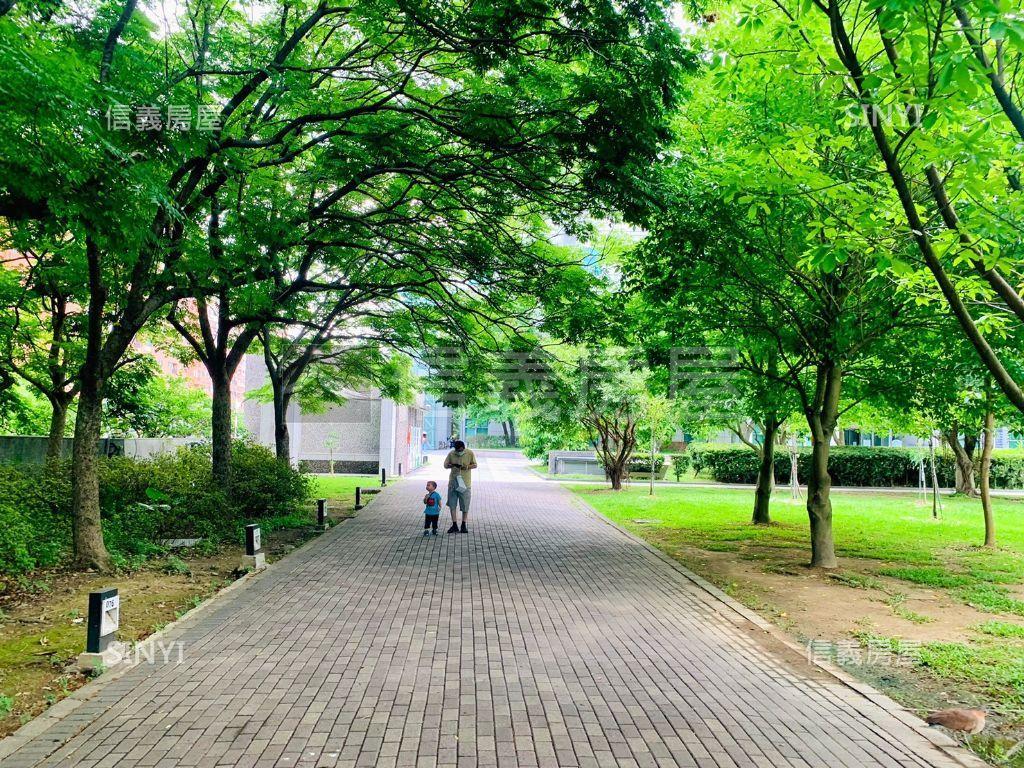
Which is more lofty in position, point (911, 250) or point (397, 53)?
point (397, 53)

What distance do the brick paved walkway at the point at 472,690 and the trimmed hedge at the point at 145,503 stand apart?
2.91 m

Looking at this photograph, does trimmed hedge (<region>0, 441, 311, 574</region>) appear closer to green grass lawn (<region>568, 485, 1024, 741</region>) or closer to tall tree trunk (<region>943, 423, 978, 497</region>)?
green grass lawn (<region>568, 485, 1024, 741</region>)

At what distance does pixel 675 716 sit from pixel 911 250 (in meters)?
6.29

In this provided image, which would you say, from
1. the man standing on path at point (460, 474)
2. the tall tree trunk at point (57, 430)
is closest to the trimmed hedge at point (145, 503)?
the tall tree trunk at point (57, 430)

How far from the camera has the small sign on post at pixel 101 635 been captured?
17.7 ft

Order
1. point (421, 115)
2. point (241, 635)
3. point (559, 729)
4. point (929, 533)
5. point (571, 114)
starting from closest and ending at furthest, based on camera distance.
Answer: point (559, 729) < point (241, 635) < point (571, 114) < point (421, 115) < point (929, 533)

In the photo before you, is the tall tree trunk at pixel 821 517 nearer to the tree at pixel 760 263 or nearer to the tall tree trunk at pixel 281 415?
the tree at pixel 760 263

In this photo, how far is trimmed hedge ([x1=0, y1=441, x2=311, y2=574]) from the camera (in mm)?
9023

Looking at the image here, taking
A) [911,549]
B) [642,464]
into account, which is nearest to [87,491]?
[911,549]

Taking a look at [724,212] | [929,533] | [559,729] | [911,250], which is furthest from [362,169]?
[929,533]

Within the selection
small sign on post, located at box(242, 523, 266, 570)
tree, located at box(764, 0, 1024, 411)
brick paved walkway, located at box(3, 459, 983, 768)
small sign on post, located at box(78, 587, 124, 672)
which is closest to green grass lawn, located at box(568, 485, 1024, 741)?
brick paved walkway, located at box(3, 459, 983, 768)

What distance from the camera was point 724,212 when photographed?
966 cm

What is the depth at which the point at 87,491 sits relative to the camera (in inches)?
357

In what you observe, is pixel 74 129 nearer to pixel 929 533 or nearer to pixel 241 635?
pixel 241 635
